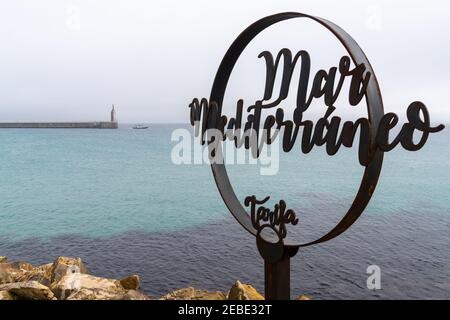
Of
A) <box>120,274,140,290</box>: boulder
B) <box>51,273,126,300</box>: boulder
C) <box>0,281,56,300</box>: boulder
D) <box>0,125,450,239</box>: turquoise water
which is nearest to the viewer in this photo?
<box>0,281,56,300</box>: boulder

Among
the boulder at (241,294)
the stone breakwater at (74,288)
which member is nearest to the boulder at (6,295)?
the stone breakwater at (74,288)

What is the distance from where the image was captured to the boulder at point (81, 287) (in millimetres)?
8820

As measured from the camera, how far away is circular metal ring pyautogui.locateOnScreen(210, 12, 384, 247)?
15.0ft

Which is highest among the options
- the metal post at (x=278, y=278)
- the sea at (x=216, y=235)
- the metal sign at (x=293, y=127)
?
the metal sign at (x=293, y=127)

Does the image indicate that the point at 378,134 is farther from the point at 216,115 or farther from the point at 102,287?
the point at 102,287

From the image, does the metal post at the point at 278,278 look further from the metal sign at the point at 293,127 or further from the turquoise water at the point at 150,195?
the turquoise water at the point at 150,195

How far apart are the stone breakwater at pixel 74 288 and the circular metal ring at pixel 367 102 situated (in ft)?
10.5

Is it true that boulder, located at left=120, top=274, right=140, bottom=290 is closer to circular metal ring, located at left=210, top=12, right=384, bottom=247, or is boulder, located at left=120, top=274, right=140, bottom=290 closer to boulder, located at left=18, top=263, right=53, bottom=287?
boulder, located at left=18, top=263, right=53, bottom=287

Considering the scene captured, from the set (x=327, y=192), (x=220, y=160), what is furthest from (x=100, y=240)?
(x=327, y=192)

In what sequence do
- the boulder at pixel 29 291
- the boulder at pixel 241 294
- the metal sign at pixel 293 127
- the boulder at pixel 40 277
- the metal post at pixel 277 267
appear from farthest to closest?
the boulder at pixel 40 277, the boulder at pixel 29 291, the boulder at pixel 241 294, the metal post at pixel 277 267, the metal sign at pixel 293 127

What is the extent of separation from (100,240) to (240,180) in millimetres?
24476

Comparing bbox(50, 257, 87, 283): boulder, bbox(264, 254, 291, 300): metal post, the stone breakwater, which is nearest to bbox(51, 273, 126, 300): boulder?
the stone breakwater

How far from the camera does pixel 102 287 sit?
948cm

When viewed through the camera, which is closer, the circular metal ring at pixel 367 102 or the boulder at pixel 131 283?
the circular metal ring at pixel 367 102
